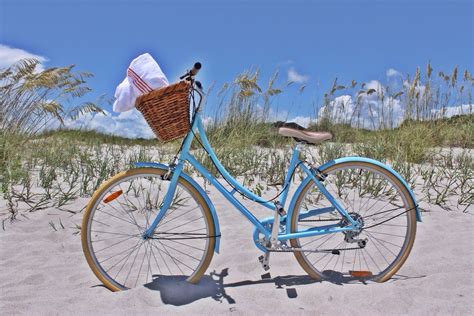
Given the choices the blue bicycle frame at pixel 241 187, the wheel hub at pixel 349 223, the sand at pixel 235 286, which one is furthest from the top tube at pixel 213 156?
the sand at pixel 235 286

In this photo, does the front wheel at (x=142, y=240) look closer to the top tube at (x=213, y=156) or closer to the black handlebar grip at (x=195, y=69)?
the top tube at (x=213, y=156)

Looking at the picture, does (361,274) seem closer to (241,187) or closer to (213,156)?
(241,187)

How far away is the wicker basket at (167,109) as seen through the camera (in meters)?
2.68

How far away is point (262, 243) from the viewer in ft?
9.98

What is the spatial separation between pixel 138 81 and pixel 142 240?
5.34 feet

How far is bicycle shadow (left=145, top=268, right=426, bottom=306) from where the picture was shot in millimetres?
2871

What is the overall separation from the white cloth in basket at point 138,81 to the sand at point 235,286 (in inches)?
46.6

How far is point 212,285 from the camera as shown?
122 inches

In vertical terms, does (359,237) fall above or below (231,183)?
below

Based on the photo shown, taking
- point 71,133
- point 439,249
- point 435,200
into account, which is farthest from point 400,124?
point 71,133

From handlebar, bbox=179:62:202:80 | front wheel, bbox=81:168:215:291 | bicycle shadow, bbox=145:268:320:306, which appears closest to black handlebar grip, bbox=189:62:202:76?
handlebar, bbox=179:62:202:80

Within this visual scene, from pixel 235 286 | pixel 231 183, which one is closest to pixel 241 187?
pixel 231 183

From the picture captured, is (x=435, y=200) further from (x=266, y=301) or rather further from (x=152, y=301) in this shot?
(x=152, y=301)

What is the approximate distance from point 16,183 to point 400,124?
5.91m
